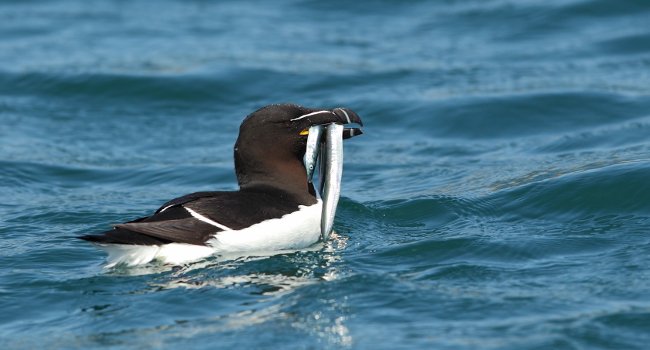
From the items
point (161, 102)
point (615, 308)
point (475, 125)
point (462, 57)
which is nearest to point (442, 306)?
point (615, 308)

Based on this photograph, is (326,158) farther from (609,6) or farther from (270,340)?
(609,6)

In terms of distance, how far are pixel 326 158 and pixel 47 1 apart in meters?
15.3

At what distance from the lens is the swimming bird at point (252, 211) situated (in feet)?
26.2

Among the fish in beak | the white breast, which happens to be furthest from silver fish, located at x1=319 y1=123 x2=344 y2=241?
the white breast

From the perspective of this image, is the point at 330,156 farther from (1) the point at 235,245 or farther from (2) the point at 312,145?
(1) the point at 235,245

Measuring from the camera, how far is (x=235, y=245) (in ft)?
26.9

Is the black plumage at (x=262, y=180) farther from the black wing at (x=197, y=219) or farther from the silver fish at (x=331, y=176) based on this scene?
the silver fish at (x=331, y=176)

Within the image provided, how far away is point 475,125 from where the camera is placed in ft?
46.8

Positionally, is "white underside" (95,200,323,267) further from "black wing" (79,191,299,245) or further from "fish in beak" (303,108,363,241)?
"fish in beak" (303,108,363,241)

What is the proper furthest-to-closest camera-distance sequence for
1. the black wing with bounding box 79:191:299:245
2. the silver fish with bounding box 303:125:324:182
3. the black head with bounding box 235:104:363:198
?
the black head with bounding box 235:104:363:198, the silver fish with bounding box 303:125:324:182, the black wing with bounding box 79:191:299:245

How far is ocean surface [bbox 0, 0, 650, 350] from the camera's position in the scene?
284 inches

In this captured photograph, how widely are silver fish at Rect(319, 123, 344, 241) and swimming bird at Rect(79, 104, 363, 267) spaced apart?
76 millimetres

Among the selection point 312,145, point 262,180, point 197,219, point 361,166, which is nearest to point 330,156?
point 312,145

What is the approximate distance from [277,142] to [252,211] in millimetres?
857
